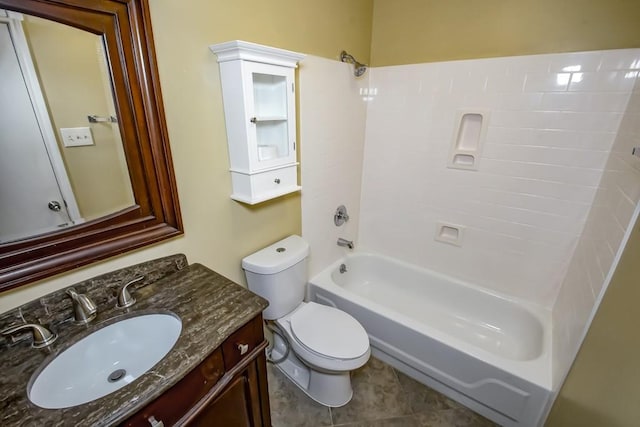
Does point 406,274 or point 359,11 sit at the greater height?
point 359,11

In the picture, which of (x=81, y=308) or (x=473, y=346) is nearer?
(x=81, y=308)

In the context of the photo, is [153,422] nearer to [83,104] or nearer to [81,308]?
[81,308]

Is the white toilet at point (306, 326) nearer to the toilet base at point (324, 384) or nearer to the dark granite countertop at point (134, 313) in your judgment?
the toilet base at point (324, 384)

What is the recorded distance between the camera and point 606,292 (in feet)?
3.28

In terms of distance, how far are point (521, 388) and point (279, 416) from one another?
120 cm

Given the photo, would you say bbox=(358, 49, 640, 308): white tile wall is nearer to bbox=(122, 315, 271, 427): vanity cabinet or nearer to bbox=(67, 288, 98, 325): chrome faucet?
bbox=(122, 315, 271, 427): vanity cabinet

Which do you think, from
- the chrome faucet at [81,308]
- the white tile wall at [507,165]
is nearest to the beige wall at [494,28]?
the white tile wall at [507,165]

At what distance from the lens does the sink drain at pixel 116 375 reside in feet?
2.71

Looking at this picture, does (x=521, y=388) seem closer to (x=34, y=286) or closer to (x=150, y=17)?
(x=34, y=286)

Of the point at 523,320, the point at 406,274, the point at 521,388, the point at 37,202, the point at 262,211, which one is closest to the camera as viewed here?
the point at 37,202

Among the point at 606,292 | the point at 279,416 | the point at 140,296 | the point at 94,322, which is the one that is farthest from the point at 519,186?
the point at 94,322

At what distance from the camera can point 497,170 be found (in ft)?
5.65

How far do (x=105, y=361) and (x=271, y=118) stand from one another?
3.45 ft

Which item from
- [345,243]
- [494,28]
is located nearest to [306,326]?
[345,243]
